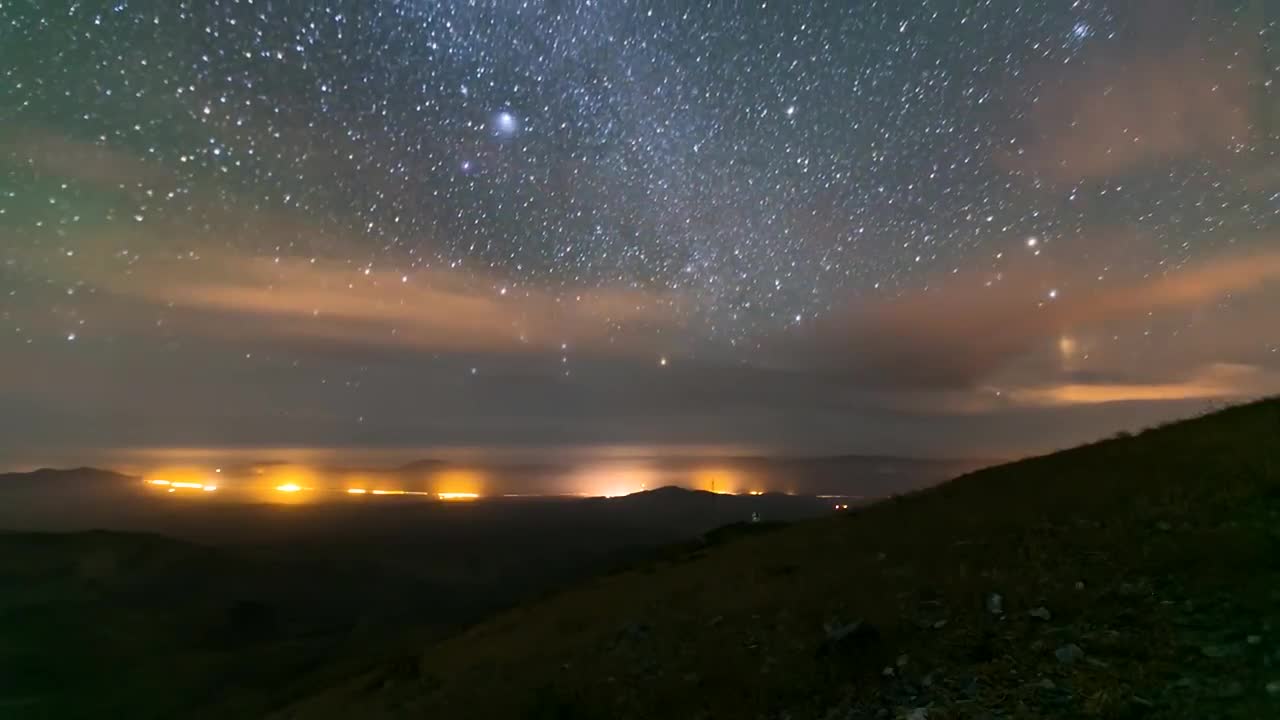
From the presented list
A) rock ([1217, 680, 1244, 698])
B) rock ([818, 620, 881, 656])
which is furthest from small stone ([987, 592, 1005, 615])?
rock ([1217, 680, 1244, 698])

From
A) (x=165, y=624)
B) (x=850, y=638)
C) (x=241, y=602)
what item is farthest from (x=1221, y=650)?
(x=241, y=602)

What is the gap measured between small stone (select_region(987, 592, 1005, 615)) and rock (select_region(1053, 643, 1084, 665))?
1702 millimetres

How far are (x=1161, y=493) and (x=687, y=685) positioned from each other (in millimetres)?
10547

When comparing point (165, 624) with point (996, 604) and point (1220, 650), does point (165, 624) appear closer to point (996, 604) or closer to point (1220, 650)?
point (996, 604)

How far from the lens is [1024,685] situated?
825 centimetres

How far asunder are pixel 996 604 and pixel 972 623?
0.61 meters

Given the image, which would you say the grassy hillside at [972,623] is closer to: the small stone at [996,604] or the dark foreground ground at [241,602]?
the small stone at [996,604]

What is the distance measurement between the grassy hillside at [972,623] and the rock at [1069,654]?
1.3 inches

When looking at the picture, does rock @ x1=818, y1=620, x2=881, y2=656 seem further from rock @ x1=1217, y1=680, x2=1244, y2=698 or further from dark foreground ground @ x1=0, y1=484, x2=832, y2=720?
dark foreground ground @ x1=0, y1=484, x2=832, y2=720

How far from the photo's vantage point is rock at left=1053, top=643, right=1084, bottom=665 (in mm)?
8531

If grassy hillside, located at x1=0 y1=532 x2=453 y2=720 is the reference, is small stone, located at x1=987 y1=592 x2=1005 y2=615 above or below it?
above

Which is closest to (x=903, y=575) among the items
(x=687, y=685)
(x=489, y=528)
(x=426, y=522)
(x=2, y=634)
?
(x=687, y=685)

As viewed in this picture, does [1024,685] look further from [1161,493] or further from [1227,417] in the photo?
[1227,417]

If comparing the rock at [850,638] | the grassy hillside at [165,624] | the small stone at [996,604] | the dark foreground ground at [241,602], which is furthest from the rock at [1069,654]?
the grassy hillside at [165,624]
